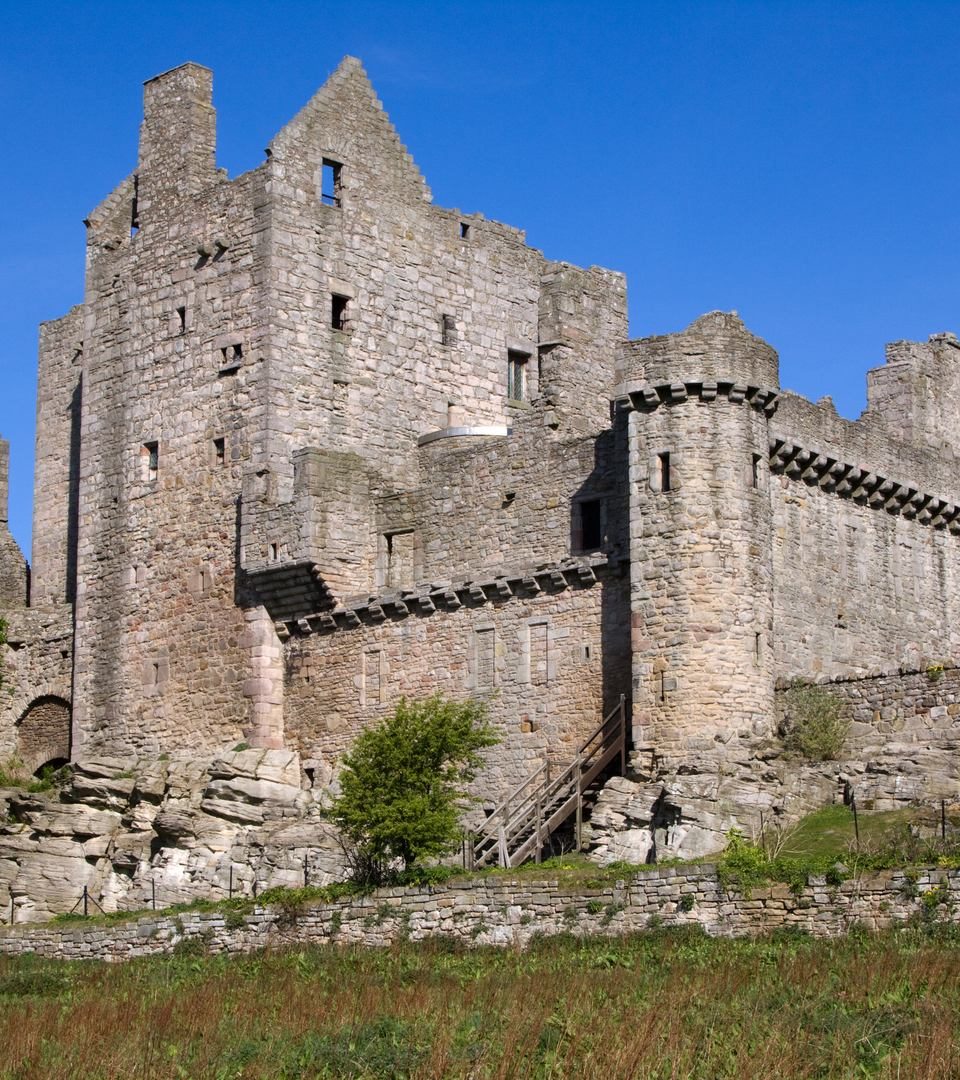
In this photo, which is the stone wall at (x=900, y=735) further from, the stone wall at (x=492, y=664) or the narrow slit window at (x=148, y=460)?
the narrow slit window at (x=148, y=460)

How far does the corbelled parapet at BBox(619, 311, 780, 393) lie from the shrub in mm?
4991

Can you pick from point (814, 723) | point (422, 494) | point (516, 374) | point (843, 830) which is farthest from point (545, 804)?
point (516, 374)

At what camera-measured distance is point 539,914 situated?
1275 inches

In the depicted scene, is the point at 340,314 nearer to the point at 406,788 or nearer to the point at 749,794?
the point at 406,788

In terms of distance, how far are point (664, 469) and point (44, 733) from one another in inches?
726

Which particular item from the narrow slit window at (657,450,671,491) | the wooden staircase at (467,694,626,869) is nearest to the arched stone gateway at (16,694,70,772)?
the wooden staircase at (467,694,626,869)

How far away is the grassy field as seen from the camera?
23.0 meters

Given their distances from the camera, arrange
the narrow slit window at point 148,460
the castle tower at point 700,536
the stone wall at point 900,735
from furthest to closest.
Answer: the narrow slit window at point 148,460
the castle tower at point 700,536
the stone wall at point 900,735

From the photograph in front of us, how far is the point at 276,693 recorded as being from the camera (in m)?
43.8

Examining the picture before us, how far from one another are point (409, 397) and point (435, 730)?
10918 millimetres

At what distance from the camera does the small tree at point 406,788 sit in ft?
116

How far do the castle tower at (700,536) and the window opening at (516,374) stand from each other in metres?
10.2

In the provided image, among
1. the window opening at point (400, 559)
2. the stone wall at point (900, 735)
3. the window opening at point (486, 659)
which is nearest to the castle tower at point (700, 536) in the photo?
the stone wall at point (900, 735)

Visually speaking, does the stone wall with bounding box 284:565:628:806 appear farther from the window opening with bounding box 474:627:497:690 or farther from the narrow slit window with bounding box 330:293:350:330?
the narrow slit window with bounding box 330:293:350:330
